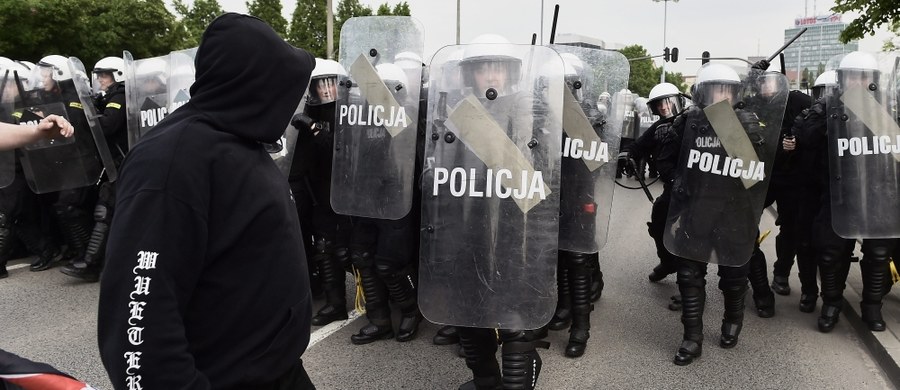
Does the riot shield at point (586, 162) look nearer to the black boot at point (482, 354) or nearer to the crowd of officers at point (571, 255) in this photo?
the crowd of officers at point (571, 255)

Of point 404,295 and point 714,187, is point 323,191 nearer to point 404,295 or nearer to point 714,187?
point 404,295

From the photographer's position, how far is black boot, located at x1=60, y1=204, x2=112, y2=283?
18.0ft

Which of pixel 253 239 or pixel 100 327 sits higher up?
pixel 253 239

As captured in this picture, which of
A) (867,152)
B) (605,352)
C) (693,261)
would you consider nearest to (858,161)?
(867,152)

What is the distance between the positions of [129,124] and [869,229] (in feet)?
17.2

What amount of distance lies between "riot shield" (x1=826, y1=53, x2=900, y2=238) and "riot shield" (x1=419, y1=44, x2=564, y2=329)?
2480 mm

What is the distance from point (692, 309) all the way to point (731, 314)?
1.22 ft

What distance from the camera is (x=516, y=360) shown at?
2.67 meters

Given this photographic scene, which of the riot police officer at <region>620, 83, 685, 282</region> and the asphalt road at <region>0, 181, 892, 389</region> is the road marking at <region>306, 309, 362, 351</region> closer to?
the asphalt road at <region>0, 181, 892, 389</region>

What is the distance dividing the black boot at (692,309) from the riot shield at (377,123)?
69.1 inches

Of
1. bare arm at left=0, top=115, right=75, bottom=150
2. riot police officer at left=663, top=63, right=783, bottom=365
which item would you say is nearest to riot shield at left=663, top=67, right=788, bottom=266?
riot police officer at left=663, top=63, right=783, bottom=365

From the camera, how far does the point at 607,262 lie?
22.1ft

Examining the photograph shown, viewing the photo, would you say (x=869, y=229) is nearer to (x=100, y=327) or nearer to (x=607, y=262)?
(x=607, y=262)

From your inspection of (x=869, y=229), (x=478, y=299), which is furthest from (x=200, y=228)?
(x=869, y=229)
